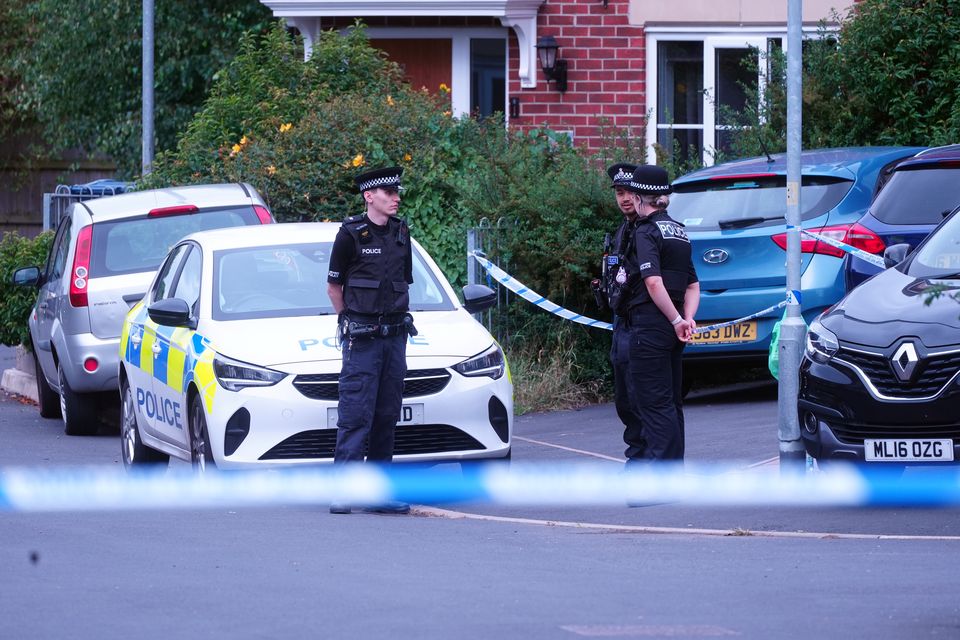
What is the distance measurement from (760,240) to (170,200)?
15.0 ft

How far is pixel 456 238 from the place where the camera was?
47.3ft

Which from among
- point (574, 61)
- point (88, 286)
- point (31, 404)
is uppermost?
point (574, 61)

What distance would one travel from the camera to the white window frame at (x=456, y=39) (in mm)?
20375

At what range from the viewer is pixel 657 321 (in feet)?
29.9

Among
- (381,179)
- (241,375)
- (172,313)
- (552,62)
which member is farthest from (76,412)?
(552,62)

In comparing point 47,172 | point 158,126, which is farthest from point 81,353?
point 47,172

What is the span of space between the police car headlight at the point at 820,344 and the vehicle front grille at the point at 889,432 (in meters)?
0.39

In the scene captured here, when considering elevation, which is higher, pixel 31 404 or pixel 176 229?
pixel 176 229

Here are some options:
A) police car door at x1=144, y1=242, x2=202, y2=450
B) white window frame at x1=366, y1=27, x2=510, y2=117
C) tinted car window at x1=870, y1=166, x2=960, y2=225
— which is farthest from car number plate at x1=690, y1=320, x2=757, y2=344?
white window frame at x1=366, y1=27, x2=510, y2=117

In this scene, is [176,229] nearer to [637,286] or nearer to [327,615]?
[637,286]

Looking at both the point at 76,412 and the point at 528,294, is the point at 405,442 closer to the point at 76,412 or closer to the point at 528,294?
the point at 528,294

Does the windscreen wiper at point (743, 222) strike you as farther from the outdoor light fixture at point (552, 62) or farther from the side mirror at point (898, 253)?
the outdoor light fixture at point (552, 62)

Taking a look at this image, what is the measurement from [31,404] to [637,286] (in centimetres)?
877

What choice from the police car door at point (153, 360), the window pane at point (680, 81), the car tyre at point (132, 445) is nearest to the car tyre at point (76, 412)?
the car tyre at point (132, 445)
